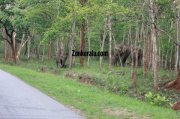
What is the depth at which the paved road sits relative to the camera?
417 inches

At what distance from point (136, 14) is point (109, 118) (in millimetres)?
11767

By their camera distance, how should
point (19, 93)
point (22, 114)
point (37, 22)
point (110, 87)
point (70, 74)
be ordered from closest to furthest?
point (22, 114) < point (19, 93) < point (110, 87) < point (70, 74) < point (37, 22)

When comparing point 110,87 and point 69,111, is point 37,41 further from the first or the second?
point 69,111

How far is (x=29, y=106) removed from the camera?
39.7 feet

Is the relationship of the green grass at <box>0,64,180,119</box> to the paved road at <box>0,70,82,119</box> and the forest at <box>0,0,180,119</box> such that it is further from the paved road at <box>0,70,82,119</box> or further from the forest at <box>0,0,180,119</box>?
the paved road at <box>0,70,82,119</box>

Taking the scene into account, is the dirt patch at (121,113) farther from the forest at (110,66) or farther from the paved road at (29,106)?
the paved road at (29,106)

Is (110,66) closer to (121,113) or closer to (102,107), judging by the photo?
(102,107)

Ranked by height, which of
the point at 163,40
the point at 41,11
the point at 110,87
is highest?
the point at 41,11

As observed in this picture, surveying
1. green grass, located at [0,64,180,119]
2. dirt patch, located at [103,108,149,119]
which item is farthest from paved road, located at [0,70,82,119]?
dirt patch, located at [103,108,149,119]

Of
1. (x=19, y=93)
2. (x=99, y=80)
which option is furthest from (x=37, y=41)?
(x=19, y=93)

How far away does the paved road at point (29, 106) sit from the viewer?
1059 centimetres

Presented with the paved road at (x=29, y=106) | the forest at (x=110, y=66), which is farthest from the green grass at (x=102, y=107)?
the paved road at (x=29, y=106)

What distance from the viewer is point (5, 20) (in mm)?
39094

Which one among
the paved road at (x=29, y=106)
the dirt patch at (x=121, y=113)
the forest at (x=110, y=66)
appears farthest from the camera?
the forest at (x=110, y=66)
